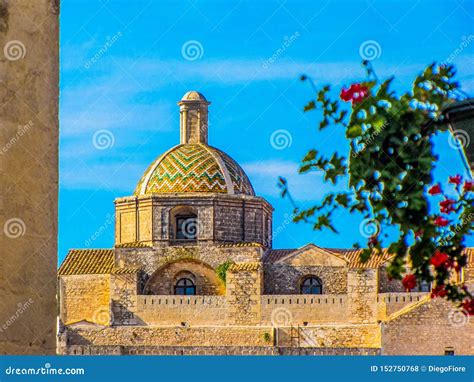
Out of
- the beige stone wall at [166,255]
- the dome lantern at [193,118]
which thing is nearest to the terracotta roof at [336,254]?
the beige stone wall at [166,255]

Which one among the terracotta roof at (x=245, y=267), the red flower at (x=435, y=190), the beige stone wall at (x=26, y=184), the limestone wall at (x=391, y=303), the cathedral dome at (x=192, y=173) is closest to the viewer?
the red flower at (x=435, y=190)

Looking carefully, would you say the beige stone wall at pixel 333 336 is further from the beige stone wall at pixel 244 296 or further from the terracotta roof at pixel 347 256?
the terracotta roof at pixel 347 256

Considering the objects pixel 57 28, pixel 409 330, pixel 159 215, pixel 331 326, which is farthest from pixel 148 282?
pixel 57 28

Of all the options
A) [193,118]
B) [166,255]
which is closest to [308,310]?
[166,255]

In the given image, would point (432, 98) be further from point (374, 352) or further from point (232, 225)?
point (232, 225)

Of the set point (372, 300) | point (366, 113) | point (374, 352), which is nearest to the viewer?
point (366, 113)

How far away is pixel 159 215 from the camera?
39.6 m

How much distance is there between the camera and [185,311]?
37.8 meters

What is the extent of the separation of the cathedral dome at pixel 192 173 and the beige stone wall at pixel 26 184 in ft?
113

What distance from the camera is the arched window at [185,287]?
39906 millimetres

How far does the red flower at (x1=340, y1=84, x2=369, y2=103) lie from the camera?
4.73m

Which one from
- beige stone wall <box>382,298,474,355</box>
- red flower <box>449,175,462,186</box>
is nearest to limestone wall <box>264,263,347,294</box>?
beige stone wall <box>382,298,474,355</box>

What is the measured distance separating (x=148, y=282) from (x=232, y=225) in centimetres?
283

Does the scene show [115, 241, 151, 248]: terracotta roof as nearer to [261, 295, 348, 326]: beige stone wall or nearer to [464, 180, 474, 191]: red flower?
[261, 295, 348, 326]: beige stone wall
